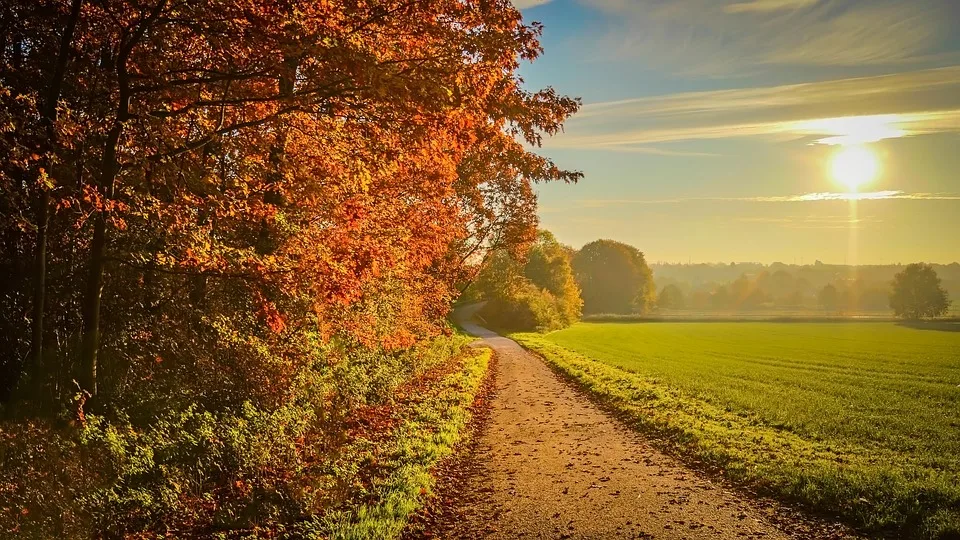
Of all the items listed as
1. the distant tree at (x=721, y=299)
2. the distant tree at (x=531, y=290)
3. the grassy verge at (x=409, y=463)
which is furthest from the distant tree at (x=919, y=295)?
the grassy verge at (x=409, y=463)


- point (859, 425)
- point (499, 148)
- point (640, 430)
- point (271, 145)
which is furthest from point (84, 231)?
point (859, 425)

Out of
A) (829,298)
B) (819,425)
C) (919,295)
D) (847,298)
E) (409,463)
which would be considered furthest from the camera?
(829,298)

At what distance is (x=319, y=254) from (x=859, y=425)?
15791 millimetres

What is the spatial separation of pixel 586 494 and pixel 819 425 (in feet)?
34.7

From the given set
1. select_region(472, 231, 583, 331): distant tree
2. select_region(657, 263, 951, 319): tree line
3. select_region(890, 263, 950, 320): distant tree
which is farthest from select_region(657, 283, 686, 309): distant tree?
select_region(472, 231, 583, 331): distant tree

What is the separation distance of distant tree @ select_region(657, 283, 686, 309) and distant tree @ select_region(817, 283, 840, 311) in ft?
131

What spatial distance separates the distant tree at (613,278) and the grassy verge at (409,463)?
384 ft

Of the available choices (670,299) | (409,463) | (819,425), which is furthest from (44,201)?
(670,299)

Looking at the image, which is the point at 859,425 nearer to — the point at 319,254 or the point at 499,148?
the point at 499,148

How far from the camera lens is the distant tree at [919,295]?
112 metres

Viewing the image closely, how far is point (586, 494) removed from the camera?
9.09 m

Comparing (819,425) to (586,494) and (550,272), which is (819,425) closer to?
(586,494)

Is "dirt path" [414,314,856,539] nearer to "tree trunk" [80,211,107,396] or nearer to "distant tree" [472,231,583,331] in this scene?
"tree trunk" [80,211,107,396]

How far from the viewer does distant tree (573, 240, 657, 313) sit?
133875 mm
